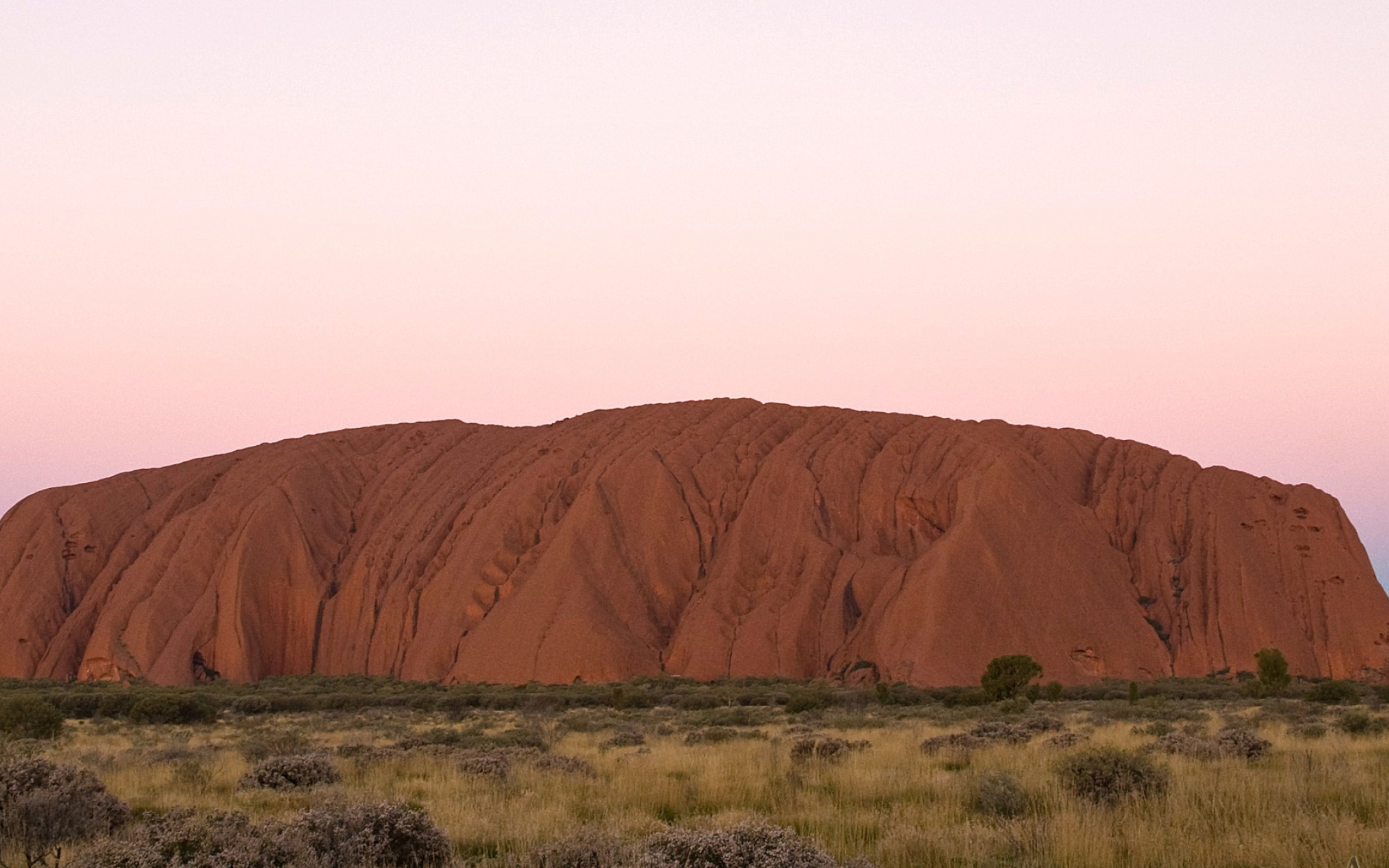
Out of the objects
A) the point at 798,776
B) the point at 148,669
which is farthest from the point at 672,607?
the point at 798,776

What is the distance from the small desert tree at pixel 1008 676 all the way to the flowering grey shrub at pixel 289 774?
103 feet

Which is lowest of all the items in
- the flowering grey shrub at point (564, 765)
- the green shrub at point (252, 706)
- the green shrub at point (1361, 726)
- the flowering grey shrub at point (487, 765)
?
the green shrub at point (252, 706)

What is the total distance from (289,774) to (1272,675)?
41.5m

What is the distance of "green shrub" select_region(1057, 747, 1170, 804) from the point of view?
11.9 metres

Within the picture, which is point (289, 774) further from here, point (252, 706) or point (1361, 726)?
point (252, 706)

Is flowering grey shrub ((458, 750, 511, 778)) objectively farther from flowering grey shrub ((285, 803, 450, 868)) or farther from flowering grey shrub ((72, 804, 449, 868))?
flowering grey shrub ((285, 803, 450, 868))

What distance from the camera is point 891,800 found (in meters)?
12.8

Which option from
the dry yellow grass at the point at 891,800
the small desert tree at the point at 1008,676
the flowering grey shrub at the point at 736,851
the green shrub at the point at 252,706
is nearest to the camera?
the flowering grey shrub at the point at 736,851

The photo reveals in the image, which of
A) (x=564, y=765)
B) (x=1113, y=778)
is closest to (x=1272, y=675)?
(x=564, y=765)

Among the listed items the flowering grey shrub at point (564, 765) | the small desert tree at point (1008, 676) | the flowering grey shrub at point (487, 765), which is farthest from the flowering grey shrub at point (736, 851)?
the small desert tree at point (1008, 676)

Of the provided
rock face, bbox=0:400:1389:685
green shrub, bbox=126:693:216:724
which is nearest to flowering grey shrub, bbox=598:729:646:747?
green shrub, bbox=126:693:216:724

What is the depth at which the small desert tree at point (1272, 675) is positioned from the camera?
1789 inches

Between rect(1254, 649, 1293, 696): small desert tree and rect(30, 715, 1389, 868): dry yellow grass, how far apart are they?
2815 cm

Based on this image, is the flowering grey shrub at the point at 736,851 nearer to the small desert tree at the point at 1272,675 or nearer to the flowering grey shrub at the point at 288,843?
the flowering grey shrub at the point at 288,843
